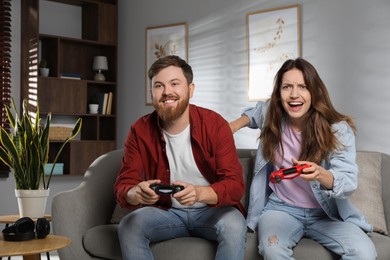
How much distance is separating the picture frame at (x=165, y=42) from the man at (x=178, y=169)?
3145 millimetres

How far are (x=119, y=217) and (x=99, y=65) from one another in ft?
11.1

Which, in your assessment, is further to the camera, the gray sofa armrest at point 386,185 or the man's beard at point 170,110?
the gray sofa armrest at point 386,185

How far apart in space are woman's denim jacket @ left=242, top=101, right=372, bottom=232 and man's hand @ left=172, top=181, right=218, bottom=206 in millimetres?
332

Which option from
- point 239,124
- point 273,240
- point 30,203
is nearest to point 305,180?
point 273,240

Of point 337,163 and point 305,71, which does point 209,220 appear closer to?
point 337,163

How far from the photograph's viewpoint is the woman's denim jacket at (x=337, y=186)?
227 cm

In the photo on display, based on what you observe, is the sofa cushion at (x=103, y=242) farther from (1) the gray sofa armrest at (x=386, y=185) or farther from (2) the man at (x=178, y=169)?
(1) the gray sofa armrest at (x=386, y=185)

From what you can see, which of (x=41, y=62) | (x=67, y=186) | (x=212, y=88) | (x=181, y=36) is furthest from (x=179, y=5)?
(x=67, y=186)

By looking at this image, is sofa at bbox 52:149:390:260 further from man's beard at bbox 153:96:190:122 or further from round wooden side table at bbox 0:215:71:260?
man's beard at bbox 153:96:190:122

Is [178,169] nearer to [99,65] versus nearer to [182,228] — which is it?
[182,228]

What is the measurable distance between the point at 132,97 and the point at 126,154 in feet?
11.8

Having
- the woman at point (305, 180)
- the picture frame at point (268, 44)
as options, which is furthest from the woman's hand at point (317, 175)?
the picture frame at point (268, 44)

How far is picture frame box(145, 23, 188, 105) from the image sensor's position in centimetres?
573

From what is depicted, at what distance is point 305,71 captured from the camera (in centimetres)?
254
